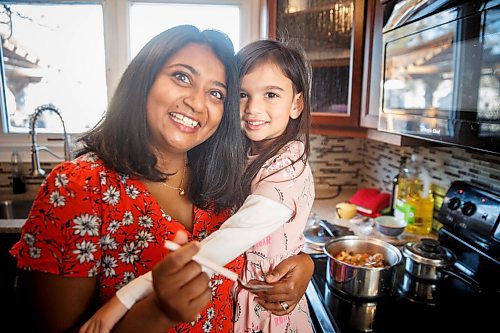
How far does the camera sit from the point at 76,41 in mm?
2174

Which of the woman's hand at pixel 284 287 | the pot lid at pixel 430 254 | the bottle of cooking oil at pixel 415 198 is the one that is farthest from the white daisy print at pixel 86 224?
the bottle of cooking oil at pixel 415 198

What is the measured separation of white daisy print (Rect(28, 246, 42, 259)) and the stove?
2.55 ft

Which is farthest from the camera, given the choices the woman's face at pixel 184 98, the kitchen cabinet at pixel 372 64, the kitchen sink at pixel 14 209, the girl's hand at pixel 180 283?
the kitchen sink at pixel 14 209

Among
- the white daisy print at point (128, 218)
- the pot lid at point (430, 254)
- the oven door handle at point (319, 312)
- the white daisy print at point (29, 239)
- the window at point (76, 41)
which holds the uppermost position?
the window at point (76, 41)

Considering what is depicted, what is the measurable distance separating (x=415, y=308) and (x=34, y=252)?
1054 millimetres

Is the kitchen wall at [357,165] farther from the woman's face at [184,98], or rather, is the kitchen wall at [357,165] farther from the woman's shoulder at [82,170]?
the woman's shoulder at [82,170]

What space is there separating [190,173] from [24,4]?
6.20ft

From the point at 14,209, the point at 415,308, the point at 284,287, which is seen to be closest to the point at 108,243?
the point at 284,287

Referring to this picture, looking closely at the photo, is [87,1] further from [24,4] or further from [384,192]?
[384,192]

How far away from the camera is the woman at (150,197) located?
0.64m

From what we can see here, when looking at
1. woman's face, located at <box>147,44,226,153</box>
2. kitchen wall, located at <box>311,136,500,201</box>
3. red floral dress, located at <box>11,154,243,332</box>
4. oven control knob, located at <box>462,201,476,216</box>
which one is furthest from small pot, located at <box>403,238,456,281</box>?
woman's face, located at <box>147,44,226,153</box>

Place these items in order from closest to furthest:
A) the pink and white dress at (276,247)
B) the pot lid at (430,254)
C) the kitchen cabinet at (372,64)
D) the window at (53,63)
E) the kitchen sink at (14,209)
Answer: the pink and white dress at (276,247) < the pot lid at (430,254) < the kitchen cabinet at (372,64) < the kitchen sink at (14,209) < the window at (53,63)

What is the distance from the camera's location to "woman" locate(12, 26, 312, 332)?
64 centimetres

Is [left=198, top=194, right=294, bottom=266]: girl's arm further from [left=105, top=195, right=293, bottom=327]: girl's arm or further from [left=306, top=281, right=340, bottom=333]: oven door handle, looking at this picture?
[left=306, top=281, right=340, bottom=333]: oven door handle
